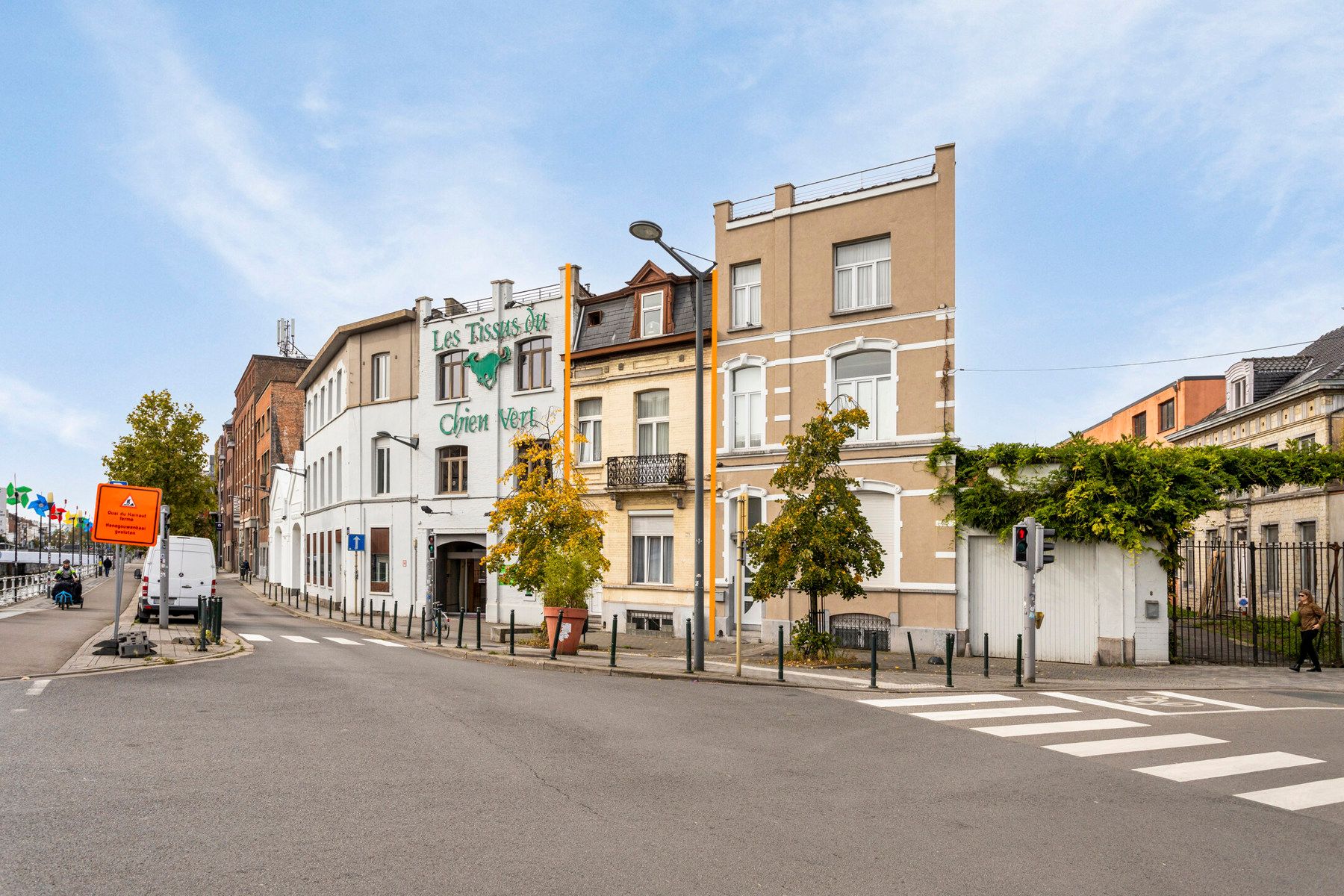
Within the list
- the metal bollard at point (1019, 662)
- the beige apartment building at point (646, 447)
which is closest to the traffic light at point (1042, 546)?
the metal bollard at point (1019, 662)

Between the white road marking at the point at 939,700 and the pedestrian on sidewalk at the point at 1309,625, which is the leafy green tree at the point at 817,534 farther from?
the pedestrian on sidewalk at the point at 1309,625

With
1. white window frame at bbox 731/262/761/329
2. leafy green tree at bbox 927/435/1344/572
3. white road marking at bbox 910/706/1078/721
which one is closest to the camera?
white road marking at bbox 910/706/1078/721

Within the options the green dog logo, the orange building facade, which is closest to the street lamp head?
the green dog logo

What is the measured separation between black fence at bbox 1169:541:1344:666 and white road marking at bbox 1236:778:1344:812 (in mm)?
10951

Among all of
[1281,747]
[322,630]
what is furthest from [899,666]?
[322,630]

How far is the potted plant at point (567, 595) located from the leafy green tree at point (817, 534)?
4.07 metres

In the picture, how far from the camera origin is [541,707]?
12617 millimetres

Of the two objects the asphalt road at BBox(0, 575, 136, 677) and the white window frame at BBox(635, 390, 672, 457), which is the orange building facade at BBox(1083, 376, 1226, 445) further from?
the asphalt road at BBox(0, 575, 136, 677)

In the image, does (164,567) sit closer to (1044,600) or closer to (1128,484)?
(1044,600)

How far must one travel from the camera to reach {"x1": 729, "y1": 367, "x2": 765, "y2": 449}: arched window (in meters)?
24.6

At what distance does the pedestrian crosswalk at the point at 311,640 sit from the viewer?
74.2 ft

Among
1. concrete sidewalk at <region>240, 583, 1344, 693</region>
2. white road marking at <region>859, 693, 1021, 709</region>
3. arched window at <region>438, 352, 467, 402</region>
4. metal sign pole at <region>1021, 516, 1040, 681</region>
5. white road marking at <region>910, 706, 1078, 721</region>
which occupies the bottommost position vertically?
concrete sidewalk at <region>240, 583, 1344, 693</region>

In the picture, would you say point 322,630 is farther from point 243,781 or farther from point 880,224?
point 243,781

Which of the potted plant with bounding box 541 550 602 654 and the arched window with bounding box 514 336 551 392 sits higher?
the arched window with bounding box 514 336 551 392
